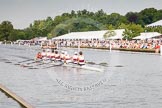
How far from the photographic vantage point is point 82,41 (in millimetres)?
108250

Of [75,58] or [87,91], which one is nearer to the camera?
[87,91]

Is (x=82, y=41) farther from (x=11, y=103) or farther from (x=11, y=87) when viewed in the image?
(x=11, y=103)

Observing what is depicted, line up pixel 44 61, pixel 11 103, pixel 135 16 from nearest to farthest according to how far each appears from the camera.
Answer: pixel 11 103 → pixel 44 61 → pixel 135 16

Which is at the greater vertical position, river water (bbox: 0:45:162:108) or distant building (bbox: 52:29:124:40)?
distant building (bbox: 52:29:124:40)

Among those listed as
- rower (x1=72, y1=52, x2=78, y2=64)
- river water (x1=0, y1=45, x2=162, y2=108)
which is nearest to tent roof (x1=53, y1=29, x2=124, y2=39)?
rower (x1=72, y1=52, x2=78, y2=64)

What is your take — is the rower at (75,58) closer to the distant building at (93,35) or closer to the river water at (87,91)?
the river water at (87,91)

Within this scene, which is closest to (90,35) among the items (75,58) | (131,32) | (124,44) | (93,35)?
(93,35)

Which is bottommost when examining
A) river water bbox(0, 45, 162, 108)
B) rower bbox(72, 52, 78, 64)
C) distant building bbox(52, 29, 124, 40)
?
river water bbox(0, 45, 162, 108)

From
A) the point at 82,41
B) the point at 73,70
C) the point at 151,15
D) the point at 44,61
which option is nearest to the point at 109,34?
the point at 82,41

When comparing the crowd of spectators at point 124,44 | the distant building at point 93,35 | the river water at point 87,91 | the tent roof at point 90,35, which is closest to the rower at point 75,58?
the river water at point 87,91

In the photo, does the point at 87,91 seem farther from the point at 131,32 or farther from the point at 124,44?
the point at 131,32

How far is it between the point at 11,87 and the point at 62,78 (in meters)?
6.55

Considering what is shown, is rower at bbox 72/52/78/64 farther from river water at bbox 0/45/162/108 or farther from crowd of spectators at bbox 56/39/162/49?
crowd of spectators at bbox 56/39/162/49

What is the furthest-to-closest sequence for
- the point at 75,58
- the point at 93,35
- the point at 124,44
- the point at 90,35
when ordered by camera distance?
1. the point at 93,35
2. the point at 90,35
3. the point at 124,44
4. the point at 75,58
